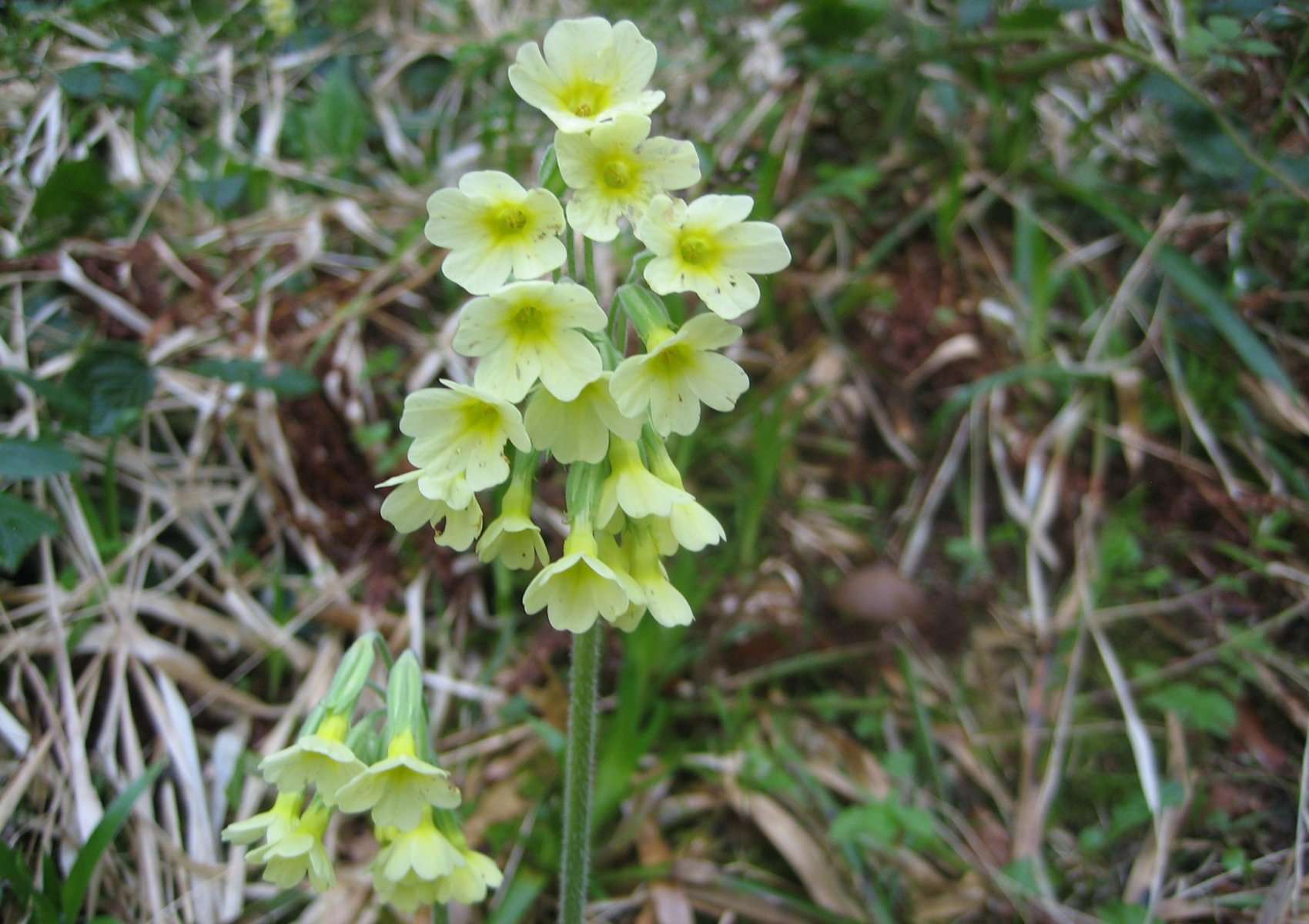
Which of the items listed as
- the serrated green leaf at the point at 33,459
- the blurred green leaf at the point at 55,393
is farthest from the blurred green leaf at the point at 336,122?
the serrated green leaf at the point at 33,459

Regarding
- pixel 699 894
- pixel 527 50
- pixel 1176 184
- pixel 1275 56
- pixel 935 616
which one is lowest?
pixel 699 894

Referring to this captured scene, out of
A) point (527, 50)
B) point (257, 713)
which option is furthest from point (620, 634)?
point (527, 50)

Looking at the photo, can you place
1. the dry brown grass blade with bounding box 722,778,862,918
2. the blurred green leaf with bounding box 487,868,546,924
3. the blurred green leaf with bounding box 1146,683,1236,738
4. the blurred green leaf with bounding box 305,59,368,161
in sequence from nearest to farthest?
the blurred green leaf with bounding box 487,868,546,924 < the dry brown grass blade with bounding box 722,778,862,918 < the blurred green leaf with bounding box 1146,683,1236,738 < the blurred green leaf with bounding box 305,59,368,161

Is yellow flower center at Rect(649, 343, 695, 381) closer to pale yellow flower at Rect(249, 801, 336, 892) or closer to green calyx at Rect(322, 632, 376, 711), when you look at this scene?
green calyx at Rect(322, 632, 376, 711)

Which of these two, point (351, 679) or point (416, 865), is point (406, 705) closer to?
point (351, 679)

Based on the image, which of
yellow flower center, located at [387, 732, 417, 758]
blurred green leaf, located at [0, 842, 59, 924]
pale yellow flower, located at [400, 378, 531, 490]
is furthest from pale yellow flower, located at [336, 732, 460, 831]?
blurred green leaf, located at [0, 842, 59, 924]

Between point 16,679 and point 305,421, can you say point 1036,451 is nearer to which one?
point 305,421

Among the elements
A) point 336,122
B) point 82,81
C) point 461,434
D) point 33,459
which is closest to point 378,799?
point 461,434

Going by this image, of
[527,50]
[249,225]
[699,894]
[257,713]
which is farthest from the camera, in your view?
[249,225]
